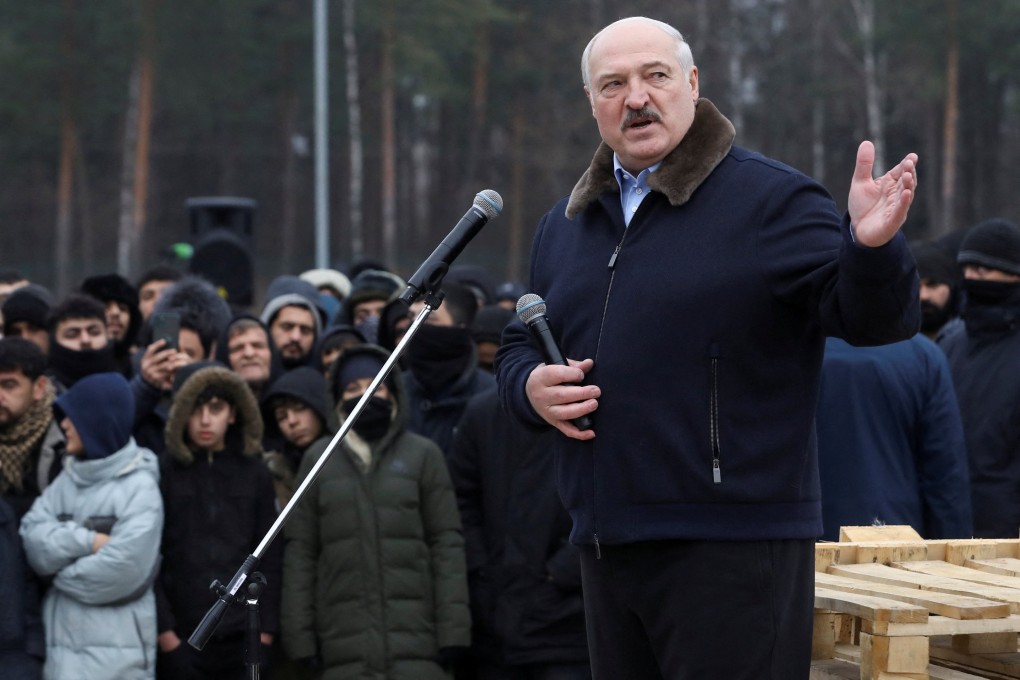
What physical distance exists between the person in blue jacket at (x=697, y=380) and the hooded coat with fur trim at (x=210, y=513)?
302cm

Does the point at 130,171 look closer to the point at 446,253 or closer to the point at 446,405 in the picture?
the point at 446,405

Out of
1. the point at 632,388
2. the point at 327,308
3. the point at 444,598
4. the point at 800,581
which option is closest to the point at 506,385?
the point at 632,388

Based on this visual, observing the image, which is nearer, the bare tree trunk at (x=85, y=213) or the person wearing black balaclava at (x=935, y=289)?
the person wearing black balaclava at (x=935, y=289)

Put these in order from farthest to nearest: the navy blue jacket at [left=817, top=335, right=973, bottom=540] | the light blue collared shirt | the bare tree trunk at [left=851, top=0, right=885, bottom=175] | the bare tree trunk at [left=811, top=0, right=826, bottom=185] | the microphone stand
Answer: the bare tree trunk at [left=811, top=0, right=826, bottom=185]
the bare tree trunk at [left=851, top=0, right=885, bottom=175]
the navy blue jacket at [left=817, top=335, right=973, bottom=540]
the microphone stand
the light blue collared shirt

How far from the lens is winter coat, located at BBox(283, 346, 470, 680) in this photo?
6.20 meters

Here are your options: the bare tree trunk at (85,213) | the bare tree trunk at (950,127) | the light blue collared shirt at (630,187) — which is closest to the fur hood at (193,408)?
the light blue collared shirt at (630,187)

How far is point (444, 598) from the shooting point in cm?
627

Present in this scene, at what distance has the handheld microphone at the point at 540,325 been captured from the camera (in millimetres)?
3305

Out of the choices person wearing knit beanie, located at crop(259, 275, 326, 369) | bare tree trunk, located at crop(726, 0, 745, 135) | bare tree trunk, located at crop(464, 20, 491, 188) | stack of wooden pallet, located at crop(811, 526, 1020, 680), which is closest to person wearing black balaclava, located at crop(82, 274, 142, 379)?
person wearing knit beanie, located at crop(259, 275, 326, 369)

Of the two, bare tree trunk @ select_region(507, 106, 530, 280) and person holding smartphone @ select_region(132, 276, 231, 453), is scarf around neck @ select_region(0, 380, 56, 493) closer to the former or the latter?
person holding smartphone @ select_region(132, 276, 231, 453)

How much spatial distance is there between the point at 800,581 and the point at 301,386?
4086 millimetres

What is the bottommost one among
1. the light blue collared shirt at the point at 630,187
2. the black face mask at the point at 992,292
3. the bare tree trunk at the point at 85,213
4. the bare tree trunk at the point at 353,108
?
the black face mask at the point at 992,292

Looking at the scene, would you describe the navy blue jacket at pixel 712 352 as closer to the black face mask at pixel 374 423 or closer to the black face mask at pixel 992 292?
the black face mask at pixel 374 423

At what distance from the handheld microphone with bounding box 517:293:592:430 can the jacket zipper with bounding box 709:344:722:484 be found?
351 millimetres
